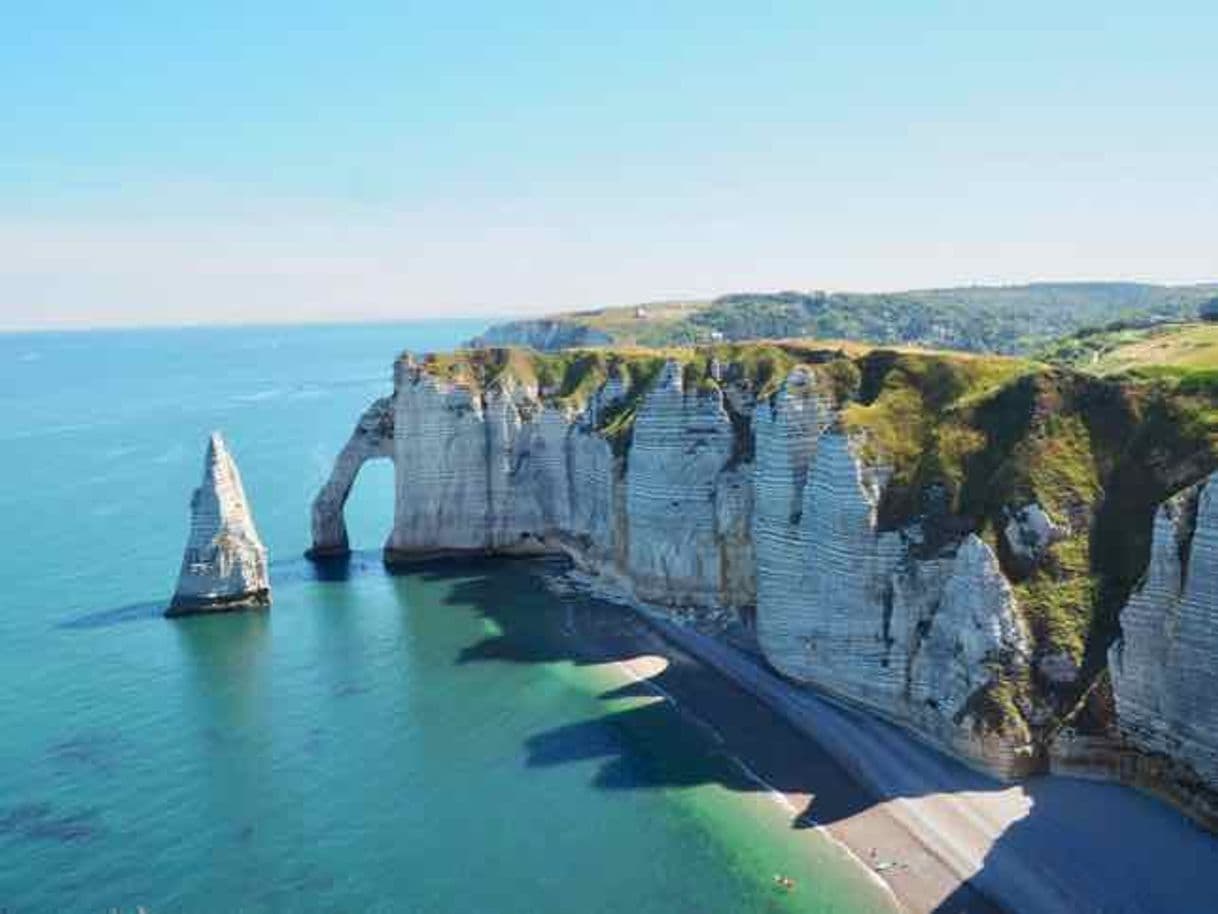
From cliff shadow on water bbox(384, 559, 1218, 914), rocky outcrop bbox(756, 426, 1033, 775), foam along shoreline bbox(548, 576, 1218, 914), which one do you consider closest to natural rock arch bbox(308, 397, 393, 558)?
cliff shadow on water bbox(384, 559, 1218, 914)

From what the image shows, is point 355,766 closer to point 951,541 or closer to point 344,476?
point 951,541

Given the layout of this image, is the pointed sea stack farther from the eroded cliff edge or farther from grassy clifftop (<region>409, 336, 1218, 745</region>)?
grassy clifftop (<region>409, 336, 1218, 745</region>)

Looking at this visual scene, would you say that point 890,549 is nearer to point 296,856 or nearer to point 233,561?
point 296,856

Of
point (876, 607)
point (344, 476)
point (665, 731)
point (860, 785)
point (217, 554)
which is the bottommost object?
point (860, 785)

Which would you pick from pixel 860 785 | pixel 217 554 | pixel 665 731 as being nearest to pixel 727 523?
pixel 665 731

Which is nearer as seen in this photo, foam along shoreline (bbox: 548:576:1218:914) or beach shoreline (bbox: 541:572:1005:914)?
foam along shoreline (bbox: 548:576:1218:914)
